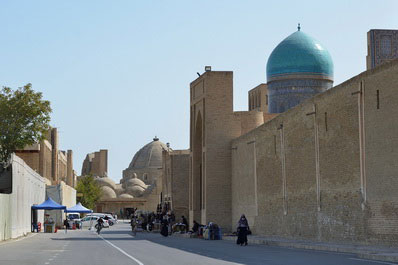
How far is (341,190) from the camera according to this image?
27094 millimetres

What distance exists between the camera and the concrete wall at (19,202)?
34875 mm

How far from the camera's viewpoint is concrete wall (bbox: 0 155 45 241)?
34.9 metres

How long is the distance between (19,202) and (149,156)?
9853 centimetres

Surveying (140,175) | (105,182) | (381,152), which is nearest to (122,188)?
(105,182)

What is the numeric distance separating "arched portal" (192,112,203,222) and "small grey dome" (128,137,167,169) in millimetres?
86493

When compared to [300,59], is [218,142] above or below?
below

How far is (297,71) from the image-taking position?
56.4 meters

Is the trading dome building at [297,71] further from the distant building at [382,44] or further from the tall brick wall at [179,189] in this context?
the distant building at [382,44]

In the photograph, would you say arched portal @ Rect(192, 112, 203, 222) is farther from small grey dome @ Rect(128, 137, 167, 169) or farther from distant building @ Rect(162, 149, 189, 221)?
small grey dome @ Rect(128, 137, 167, 169)

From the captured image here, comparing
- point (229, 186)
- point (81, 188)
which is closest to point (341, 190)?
point (229, 186)

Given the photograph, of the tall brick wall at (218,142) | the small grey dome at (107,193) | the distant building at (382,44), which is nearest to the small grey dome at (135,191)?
the small grey dome at (107,193)

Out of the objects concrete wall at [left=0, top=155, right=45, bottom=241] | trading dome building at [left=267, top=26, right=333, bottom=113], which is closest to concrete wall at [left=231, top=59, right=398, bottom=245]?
concrete wall at [left=0, top=155, right=45, bottom=241]

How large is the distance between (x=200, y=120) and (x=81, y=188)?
5461 cm

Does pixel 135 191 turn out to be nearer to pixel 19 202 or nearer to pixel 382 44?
pixel 19 202
